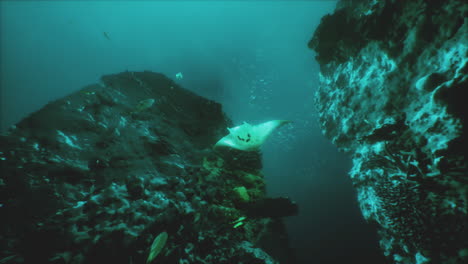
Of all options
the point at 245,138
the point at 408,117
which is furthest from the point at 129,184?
the point at 408,117

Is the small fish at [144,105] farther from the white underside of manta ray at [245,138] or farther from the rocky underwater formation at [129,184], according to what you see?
the white underside of manta ray at [245,138]

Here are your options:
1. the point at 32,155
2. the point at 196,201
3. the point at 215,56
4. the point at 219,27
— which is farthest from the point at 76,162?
the point at 219,27

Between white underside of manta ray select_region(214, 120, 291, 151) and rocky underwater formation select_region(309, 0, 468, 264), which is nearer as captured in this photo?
rocky underwater formation select_region(309, 0, 468, 264)

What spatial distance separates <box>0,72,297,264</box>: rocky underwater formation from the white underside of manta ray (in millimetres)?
141

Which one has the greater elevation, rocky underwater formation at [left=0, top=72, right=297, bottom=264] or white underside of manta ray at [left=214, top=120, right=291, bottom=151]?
white underside of manta ray at [left=214, top=120, right=291, bottom=151]

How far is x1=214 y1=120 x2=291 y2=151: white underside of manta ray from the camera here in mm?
3156

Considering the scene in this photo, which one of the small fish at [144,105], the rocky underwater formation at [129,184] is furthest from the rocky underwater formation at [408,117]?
the small fish at [144,105]

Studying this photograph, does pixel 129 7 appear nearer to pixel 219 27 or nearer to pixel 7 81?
pixel 219 27

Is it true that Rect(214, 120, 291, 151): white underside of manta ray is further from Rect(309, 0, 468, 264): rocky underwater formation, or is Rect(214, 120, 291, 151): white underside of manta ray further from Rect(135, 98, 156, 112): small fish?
Rect(309, 0, 468, 264): rocky underwater formation

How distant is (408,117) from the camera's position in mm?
2383

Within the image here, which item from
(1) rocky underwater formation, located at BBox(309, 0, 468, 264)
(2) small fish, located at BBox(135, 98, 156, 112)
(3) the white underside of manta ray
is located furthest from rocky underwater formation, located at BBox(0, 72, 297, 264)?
(1) rocky underwater formation, located at BBox(309, 0, 468, 264)

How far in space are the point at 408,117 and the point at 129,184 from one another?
132 inches

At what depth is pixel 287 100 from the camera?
38.9 m

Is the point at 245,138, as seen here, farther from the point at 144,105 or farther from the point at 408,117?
the point at 408,117
